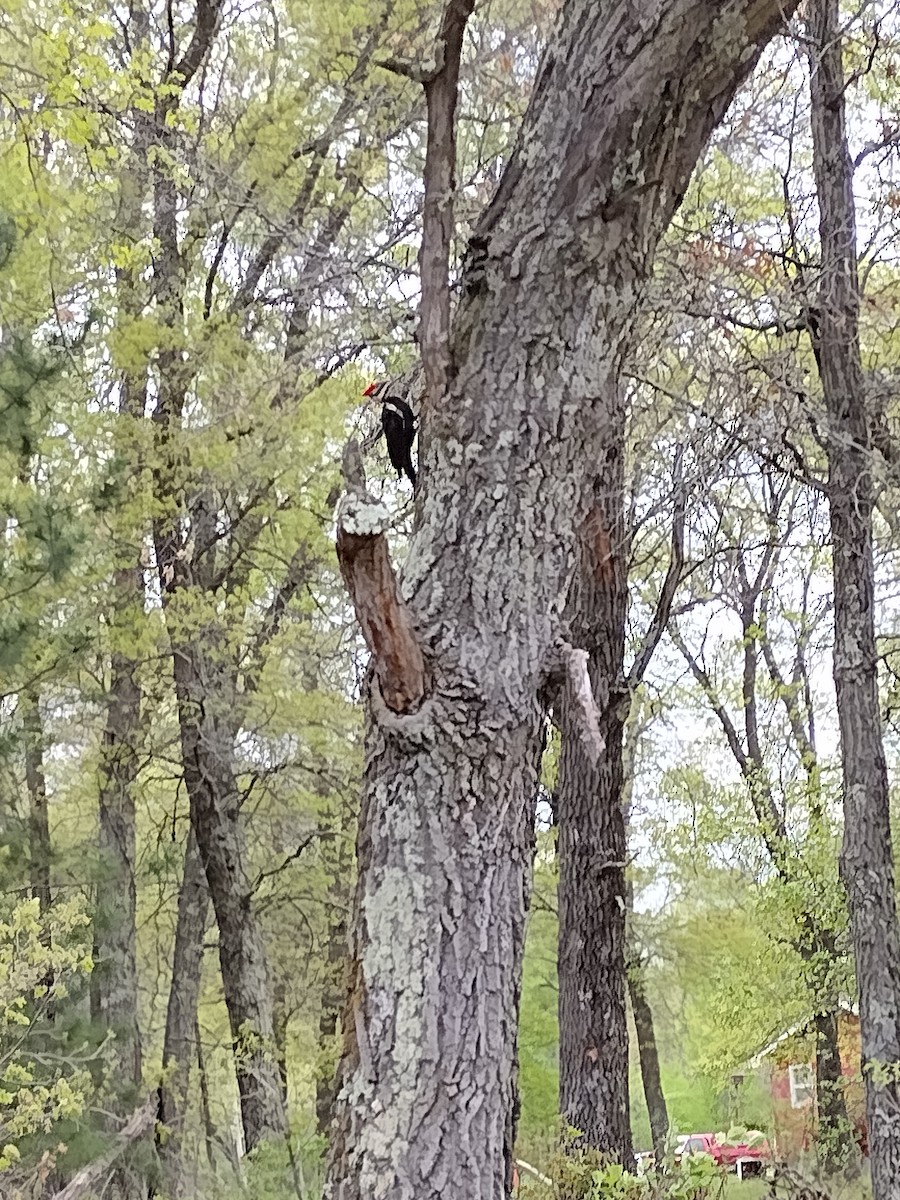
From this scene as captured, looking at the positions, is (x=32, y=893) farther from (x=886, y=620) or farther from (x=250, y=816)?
(x=886, y=620)

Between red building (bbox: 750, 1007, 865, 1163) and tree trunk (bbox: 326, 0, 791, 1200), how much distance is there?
802cm

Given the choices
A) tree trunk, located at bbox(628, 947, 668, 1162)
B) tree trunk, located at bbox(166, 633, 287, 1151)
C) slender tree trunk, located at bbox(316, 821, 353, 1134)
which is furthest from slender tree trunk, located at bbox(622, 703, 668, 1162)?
tree trunk, located at bbox(166, 633, 287, 1151)

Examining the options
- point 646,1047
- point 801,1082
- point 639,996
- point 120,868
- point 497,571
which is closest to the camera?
point 497,571

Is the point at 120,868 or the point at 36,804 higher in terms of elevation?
the point at 36,804

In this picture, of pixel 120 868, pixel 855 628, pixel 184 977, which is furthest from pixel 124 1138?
pixel 855 628

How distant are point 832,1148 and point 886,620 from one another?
5520 millimetres

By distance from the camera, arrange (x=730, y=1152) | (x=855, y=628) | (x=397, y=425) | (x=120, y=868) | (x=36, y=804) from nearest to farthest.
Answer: (x=397, y=425), (x=730, y=1152), (x=855, y=628), (x=120, y=868), (x=36, y=804)

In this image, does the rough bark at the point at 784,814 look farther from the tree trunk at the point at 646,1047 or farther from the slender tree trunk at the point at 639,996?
the tree trunk at the point at 646,1047

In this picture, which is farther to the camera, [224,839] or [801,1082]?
[801,1082]

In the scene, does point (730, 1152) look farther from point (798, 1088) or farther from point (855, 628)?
point (798, 1088)

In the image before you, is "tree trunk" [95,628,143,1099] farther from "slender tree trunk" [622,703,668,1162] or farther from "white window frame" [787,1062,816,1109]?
"white window frame" [787,1062,816,1109]

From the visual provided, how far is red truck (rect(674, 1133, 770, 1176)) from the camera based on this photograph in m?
3.69

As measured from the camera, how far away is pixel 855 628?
5.73m

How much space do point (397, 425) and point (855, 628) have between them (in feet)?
11.5
